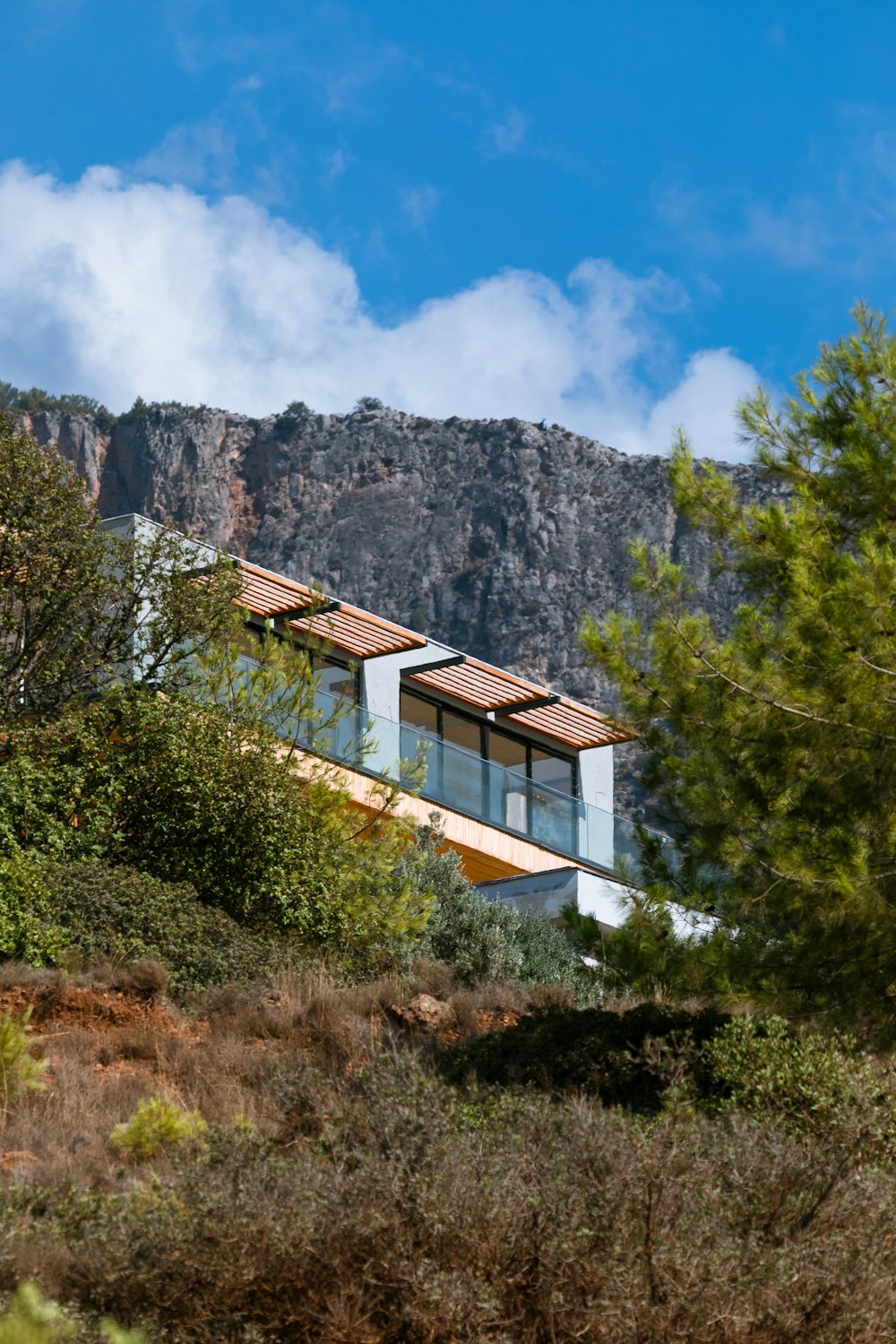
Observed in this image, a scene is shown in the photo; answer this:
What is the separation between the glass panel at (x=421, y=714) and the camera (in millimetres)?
28656

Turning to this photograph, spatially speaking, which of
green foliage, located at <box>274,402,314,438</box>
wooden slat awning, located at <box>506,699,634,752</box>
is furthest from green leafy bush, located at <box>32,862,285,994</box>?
green foliage, located at <box>274,402,314,438</box>

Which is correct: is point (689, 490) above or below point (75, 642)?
above

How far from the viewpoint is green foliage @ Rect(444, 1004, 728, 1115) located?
874 centimetres

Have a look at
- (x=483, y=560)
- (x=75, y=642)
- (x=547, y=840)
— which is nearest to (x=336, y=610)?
(x=547, y=840)

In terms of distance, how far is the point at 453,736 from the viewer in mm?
29875

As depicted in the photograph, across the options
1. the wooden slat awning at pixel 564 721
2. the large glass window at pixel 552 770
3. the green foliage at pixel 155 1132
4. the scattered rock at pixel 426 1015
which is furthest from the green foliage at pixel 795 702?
the large glass window at pixel 552 770

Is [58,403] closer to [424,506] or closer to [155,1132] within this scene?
[424,506]

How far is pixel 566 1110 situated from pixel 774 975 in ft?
10.1

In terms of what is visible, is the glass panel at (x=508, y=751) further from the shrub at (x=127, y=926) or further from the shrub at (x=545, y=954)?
the shrub at (x=127, y=926)

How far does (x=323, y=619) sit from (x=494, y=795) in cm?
406

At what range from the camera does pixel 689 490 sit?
10633 millimetres

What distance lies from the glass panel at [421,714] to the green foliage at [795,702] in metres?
18.1

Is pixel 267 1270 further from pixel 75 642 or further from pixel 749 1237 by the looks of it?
pixel 75 642

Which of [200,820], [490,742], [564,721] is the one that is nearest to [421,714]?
[490,742]
